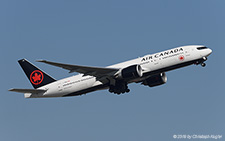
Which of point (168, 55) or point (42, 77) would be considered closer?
point (168, 55)

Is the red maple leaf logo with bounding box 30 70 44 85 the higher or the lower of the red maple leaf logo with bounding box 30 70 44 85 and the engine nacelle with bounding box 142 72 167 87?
the higher

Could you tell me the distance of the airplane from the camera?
148 feet

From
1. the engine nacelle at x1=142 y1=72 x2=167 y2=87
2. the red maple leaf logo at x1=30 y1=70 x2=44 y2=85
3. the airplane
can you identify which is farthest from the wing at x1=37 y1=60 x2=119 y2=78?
the red maple leaf logo at x1=30 y1=70 x2=44 y2=85

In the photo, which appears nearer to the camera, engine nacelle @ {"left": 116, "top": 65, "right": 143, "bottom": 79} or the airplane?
engine nacelle @ {"left": 116, "top": 65, "right": 143, "bottom": 79}

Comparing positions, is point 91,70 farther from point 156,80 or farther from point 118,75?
point 156,80

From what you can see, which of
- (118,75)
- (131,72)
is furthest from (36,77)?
(131,72)

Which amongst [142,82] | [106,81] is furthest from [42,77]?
[142,82]

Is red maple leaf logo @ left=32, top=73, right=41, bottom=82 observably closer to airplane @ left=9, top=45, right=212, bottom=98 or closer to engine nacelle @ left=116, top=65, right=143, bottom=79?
airplane @ left=9, top=45, right=212, bottom=98

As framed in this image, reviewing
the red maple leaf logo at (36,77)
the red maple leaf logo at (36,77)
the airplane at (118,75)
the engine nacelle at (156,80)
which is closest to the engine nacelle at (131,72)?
the airplane at (118,75)

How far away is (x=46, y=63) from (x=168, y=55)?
13.9 m

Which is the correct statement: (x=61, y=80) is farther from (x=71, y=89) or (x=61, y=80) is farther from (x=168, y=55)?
(x=168, y=55)

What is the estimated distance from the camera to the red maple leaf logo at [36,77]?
171ft

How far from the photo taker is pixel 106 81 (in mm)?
47906

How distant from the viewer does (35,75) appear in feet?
173
